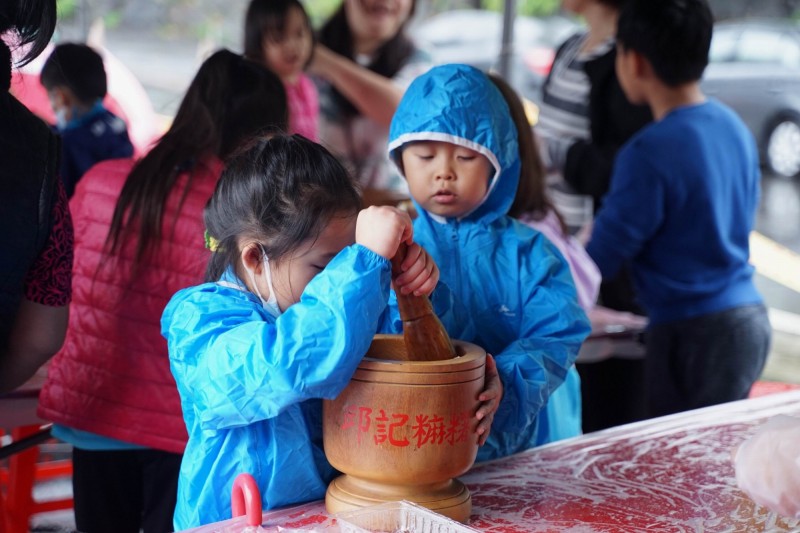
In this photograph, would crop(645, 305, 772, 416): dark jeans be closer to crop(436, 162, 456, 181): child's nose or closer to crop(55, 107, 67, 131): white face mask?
crop(436, 162, 456, 181): child's nose

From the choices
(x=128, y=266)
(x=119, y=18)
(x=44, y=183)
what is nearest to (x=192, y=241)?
(x=128, y=266)

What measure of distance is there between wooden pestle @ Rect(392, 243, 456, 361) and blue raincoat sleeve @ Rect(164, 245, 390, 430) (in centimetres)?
5

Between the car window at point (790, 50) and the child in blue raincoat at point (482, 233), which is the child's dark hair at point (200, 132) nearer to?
the child in blue raincoat at point (482, 233)

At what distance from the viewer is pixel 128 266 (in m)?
1.92

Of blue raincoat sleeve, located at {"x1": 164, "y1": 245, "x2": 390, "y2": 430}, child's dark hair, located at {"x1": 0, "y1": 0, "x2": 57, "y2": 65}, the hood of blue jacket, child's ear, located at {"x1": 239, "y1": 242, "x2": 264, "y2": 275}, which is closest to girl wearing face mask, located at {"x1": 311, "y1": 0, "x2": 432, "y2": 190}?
the hood of blue jacket

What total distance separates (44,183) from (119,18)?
4162 mm

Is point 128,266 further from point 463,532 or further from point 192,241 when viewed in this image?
point 463,532

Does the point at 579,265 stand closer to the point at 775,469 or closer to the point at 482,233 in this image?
the point at 482,233

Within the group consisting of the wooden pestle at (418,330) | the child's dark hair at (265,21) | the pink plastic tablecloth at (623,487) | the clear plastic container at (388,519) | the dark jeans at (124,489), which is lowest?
→ the dark jeans at (124,489)

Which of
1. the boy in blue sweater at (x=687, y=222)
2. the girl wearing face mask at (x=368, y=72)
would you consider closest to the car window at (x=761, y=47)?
the girl wearing face mask at (x=368, y=72)

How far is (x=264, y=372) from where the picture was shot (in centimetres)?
112

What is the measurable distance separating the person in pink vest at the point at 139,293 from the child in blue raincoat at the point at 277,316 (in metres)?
0.56

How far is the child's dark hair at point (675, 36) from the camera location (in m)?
2.54

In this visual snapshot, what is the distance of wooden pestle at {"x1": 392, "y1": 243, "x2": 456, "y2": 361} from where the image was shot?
1195mm
